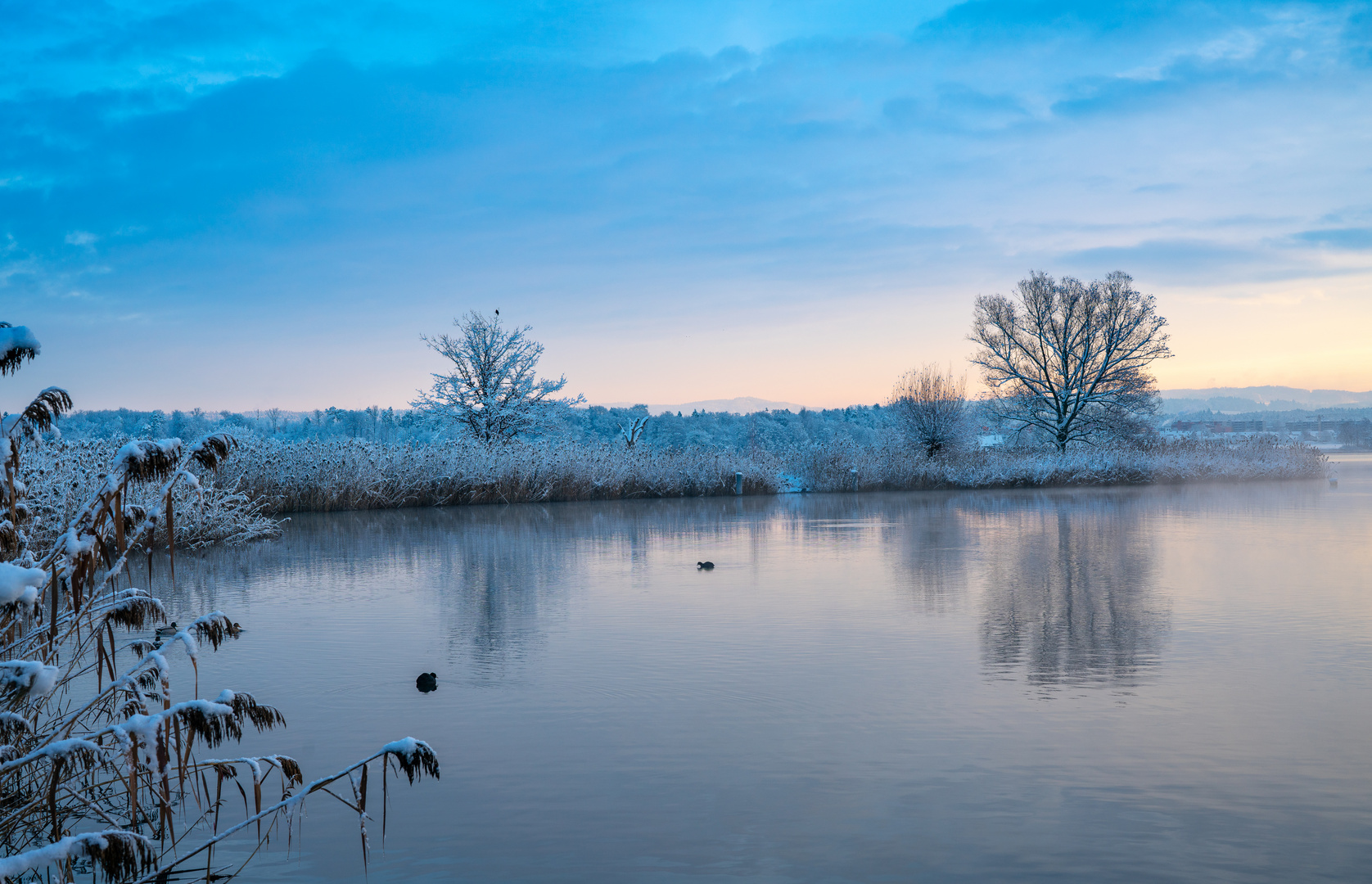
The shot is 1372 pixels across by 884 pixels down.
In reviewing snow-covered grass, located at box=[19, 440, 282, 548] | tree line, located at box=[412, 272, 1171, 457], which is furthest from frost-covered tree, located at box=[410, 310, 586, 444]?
snow-covered grass, located at box=[19, 440, 282, 548]

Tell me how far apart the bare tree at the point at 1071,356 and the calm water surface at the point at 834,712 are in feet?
76.4

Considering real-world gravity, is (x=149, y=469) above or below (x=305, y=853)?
above

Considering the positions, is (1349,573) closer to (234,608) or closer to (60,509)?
(234,608)

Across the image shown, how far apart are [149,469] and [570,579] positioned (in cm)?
571

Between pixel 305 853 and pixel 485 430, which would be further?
pixel 485 430

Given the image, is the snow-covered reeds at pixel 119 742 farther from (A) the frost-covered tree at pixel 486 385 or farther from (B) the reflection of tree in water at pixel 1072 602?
(A) the frost-covered tree at pixel 486 385

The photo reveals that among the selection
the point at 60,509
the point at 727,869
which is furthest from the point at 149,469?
the point at 60,509

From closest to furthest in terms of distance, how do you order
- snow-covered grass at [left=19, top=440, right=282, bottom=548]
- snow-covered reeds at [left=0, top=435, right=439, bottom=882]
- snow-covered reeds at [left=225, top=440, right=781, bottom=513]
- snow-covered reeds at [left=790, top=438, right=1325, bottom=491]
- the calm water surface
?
snow-covered reeds at [left=0, top=435, right=439, bottom=882] → the calm water surface → snow-covered grass at [left=19, top=440, right=282, bottom=548] → snow-covered reeds at [left=225, top=440, right=781, bottom=513] → snow-covered reeds at [left=790, top=438, right=1325, bottom=491]

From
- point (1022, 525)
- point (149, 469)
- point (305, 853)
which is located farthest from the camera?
point (1022, 525)

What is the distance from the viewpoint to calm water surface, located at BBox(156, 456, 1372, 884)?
2.63m

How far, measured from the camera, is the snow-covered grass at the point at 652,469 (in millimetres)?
17375

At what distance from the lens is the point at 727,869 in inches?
99.2

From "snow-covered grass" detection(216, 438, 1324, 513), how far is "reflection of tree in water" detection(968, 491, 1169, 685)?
1049 centimetres

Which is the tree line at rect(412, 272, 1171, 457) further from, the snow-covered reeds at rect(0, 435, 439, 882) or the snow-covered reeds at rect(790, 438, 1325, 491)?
the snow-covered reeds at rect(0, 435, 439, 882)
